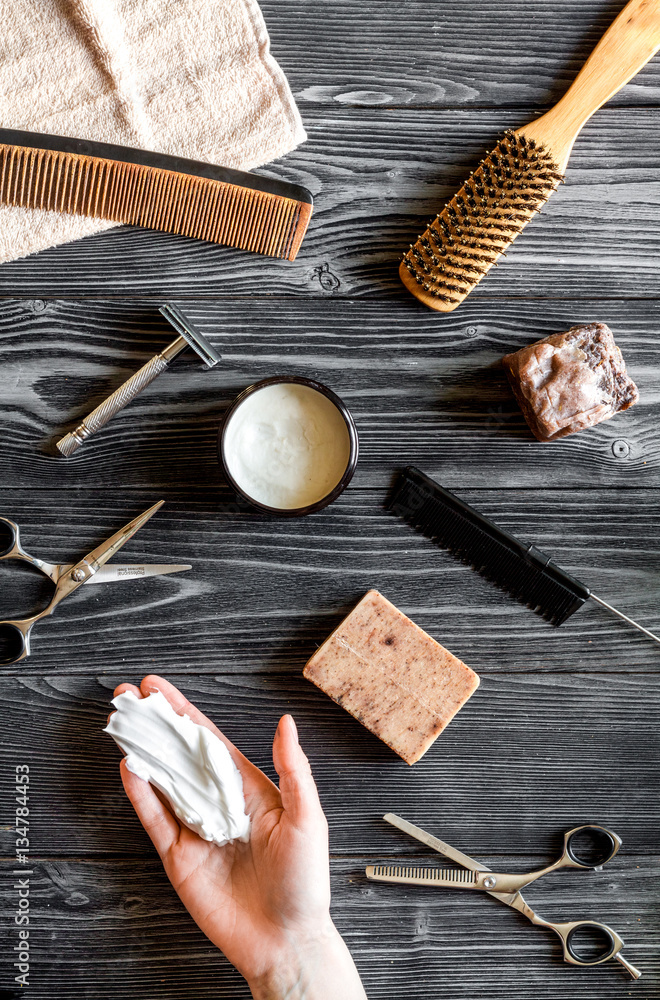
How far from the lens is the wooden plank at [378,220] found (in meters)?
1.13

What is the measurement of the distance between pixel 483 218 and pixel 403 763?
0.84m

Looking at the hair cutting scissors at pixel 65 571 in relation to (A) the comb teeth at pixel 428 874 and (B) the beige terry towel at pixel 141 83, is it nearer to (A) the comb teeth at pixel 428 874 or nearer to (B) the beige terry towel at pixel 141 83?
(B) the beige terry towel at pixel 141 83

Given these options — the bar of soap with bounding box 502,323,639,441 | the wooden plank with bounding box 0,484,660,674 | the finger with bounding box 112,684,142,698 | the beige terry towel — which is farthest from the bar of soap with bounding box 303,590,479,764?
the beige terry towel

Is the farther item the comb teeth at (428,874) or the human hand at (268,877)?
the comb teeth at (428,874)

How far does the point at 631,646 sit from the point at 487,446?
0.39 m

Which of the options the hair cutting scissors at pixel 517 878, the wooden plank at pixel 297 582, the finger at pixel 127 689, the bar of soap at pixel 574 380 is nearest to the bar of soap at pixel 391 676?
the wooden plank at pixel 297 582

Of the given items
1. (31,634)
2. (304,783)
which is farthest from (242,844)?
(31,634)

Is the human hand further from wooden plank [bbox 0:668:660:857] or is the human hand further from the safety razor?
the safety razor

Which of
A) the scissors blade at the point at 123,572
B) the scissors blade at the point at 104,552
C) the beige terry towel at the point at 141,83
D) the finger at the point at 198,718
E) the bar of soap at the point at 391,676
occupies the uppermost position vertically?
the beige terry towel at the point at 141,83

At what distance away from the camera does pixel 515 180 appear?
107 cm

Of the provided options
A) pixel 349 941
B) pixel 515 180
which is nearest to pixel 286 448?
pixel 515 180

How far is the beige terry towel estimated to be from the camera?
1089 millimetres

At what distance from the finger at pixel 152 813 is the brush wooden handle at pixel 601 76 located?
1.11 m

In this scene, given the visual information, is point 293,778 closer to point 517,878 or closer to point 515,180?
point 517,878
